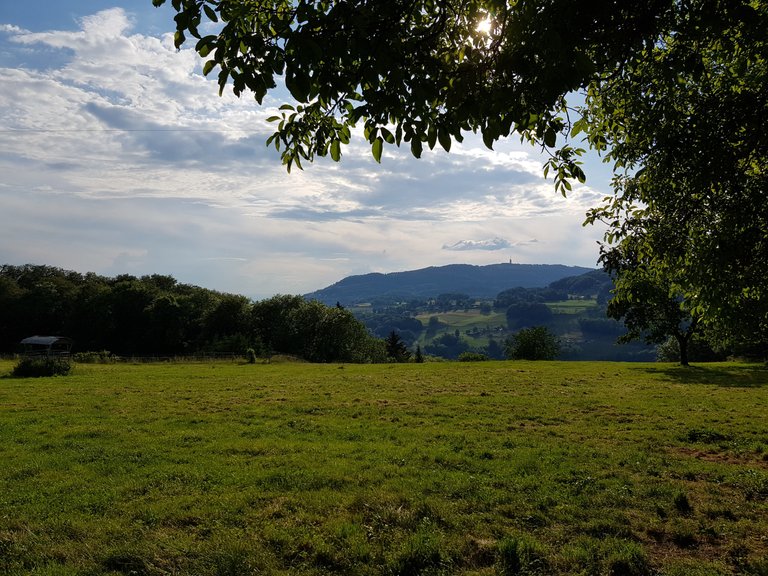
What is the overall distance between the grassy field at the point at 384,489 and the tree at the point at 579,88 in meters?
4.14

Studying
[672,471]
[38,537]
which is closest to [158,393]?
[38,537]

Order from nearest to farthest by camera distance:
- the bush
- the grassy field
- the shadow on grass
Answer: the grassy field
the shadow on grass
the bush

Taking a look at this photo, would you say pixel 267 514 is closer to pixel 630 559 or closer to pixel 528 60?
pixel 630 559

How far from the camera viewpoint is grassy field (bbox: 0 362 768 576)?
20.5 ft

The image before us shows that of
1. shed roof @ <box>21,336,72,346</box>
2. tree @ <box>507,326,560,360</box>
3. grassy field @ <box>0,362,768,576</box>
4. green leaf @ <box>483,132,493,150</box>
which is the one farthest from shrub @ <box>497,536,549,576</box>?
shed roof @ <box>21,336,72,346</box>

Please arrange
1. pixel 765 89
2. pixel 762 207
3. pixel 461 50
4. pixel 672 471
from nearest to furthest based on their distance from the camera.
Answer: pixel 461 50 → pixel 765 89 → pixel 762 207 → pixel 672 471

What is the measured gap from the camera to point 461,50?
5.86m

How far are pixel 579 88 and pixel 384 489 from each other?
7581 mm

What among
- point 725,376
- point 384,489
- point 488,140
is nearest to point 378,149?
point 488,140

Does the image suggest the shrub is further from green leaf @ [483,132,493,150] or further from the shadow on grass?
the shadow on grass

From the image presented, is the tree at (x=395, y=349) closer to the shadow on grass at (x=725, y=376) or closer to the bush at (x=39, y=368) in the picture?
the shadow on grass at (x=725, y=376)

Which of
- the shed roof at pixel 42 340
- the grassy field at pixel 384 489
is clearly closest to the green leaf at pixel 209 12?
the grassy field at pixel 384 489

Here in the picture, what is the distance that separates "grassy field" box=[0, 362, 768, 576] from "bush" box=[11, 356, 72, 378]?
19.7m

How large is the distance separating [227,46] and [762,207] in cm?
890
